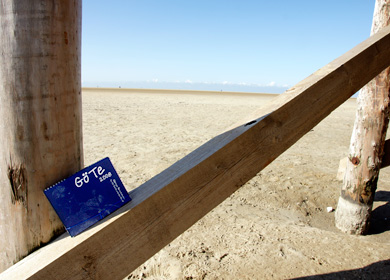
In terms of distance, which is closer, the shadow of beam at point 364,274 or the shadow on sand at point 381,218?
the shadow of beam at point 364,274

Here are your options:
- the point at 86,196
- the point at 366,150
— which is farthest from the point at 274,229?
the point at 86,196

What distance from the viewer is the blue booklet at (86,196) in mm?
967

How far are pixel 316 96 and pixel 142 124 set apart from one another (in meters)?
9.02

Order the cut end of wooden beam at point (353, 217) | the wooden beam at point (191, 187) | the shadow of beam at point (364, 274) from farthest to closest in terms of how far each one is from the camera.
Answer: the cut end of wooden beam at point (353, 217) → the shadow of beam at point (364, 274) → the wooden beam at point (191, 187)

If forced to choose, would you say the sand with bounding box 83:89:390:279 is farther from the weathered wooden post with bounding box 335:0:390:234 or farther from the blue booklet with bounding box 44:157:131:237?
the blue booklet with bounding box 44:157:131:237

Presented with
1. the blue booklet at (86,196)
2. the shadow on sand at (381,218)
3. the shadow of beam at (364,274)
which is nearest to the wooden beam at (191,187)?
the blue booklet at (86,196)

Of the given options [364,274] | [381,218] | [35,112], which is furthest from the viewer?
[381,218]

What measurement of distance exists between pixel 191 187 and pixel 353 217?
10.0 feet

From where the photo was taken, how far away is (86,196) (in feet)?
3.28

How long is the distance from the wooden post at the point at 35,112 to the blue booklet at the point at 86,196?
0.10 m

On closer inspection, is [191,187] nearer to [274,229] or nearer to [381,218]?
[274,229]

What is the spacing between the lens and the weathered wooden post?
302cm

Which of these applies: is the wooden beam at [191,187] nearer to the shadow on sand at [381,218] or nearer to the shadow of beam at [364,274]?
the shadow of beam at [364,274]

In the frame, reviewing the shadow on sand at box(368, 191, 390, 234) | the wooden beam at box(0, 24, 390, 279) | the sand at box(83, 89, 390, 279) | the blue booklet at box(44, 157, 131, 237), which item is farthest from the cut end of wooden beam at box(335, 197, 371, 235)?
the blue booklet at box(44, 157, 131, 237)
